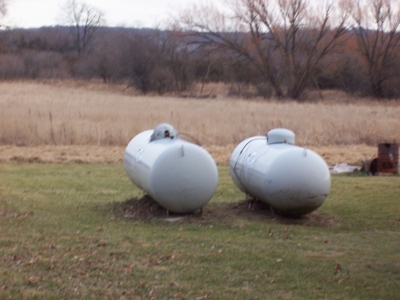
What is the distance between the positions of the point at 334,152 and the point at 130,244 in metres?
11.3

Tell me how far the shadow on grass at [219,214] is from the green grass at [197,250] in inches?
1.3

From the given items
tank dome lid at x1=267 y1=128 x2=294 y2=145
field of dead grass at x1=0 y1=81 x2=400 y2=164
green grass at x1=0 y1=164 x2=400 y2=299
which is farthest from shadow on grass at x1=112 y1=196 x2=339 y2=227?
field of dead grass at x1=0 y1=81 x2=400 y2=164

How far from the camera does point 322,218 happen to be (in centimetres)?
898

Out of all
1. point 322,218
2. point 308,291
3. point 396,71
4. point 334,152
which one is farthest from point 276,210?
point 396,71

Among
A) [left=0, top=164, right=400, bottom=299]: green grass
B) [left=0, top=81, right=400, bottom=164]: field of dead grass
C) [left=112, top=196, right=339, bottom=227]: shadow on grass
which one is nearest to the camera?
[left=0, top=164, right=400, bottom=299]: green grass

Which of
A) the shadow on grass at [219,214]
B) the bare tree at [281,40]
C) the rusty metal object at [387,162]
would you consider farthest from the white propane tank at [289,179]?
the bare tree at [281,40]

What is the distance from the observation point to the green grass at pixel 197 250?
535cm

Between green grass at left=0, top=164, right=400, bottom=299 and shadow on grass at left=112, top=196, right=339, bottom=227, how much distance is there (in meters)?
0.03

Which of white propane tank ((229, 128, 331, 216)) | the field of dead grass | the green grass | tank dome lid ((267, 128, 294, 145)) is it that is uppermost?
tank dome lid ((267, 128, 294, 145))

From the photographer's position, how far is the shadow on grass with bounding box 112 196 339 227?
28.2 feet

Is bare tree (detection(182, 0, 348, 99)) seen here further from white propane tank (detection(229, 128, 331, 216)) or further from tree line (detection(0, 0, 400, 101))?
white propane tank (detection(229, 128, 331, 216))

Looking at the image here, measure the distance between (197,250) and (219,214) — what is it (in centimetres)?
234

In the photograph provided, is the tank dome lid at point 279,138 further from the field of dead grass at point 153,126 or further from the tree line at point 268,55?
the tree line at point 268,55

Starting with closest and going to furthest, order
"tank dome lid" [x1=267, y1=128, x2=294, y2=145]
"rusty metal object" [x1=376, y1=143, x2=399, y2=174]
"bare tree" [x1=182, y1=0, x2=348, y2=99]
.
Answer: "tank dome lid" [x1=267, y1=128, x2=294, y2=145] → "rusty metal object" [x1=376, y1=143, x2=399, y2=174] → "bare tree" [x1=182, y1=0, x2=348, y2=99]
